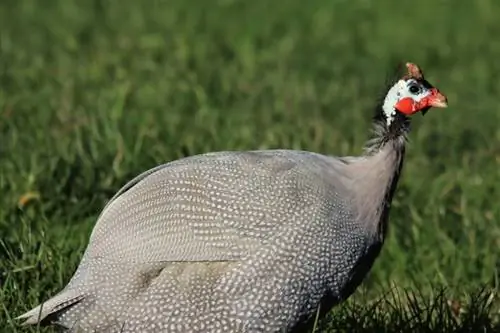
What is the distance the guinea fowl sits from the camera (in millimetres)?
3824

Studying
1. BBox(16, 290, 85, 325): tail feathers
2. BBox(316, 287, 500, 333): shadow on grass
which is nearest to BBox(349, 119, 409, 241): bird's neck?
BBox(316, 287, 500, 333): shadow on grass

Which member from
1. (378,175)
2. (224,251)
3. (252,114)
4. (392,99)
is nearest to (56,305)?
(224,251)

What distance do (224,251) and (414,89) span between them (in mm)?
779

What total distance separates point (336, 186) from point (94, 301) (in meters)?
0.72

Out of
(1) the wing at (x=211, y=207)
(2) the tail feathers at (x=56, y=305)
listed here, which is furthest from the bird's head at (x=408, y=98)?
(2) the tail feathers at (x=56, y=305)

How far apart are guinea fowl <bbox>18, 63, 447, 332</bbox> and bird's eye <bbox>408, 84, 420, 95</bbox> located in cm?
34

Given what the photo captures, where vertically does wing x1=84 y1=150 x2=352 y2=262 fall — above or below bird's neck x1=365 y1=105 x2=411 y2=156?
below

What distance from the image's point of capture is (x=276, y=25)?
9984mm

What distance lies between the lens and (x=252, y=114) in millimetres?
7699

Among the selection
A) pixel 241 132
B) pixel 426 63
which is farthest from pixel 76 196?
pixel 426 63

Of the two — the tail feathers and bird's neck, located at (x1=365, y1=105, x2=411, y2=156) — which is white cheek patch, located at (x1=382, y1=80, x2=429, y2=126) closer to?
bird's neck, located at (x1=365, y1=105, x2=411, y2=156)

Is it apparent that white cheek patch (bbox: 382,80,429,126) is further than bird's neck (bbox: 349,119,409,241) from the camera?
Yes

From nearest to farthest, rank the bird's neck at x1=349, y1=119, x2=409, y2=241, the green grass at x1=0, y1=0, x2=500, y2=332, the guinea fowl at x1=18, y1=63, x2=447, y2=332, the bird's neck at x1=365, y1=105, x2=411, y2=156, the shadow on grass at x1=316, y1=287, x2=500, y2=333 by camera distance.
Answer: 1. the guinea fowl at x1=18, y1=63, x2=447, y2=332
2. the bird's neck at x1=349, y1=119, x2=409, y2=241
3. the bird's neck at x1=365, y1=105, x2=411, y2=156
4. the shadow on grass at x1=316, y1=287, x2=500, y2=333
5. the green grass at x1=0, y1=0, x2=500, y2=332

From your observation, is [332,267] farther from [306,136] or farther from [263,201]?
[306,136]
